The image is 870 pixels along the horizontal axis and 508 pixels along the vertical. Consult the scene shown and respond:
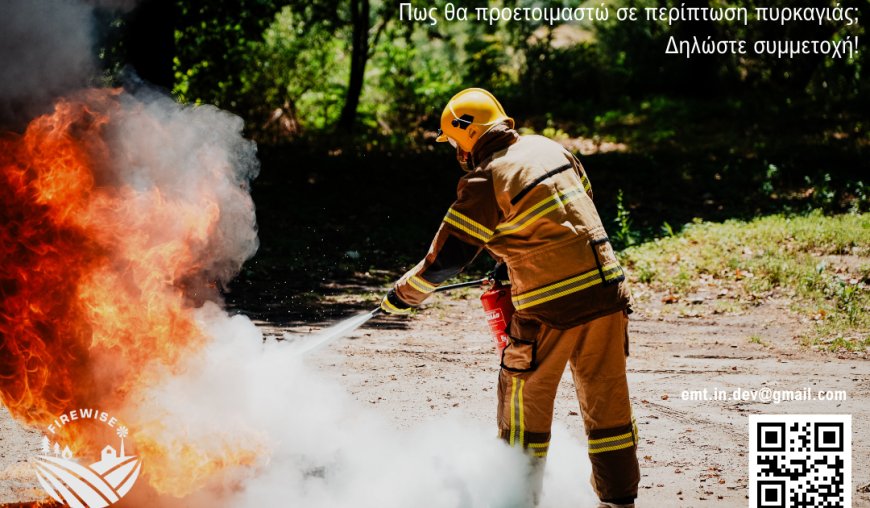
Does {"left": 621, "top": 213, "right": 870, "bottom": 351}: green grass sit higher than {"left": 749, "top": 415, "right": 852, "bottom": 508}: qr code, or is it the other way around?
{"left": 621, "top": 213, "right": 870, "bottom": 351}: green grass

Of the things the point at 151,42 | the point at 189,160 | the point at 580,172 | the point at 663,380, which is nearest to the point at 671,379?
the point at 663,380

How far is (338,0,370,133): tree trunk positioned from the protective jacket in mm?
13017

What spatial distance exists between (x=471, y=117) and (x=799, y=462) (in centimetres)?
265

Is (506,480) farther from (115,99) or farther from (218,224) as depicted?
(115,99)

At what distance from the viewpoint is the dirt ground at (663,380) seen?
4.96m

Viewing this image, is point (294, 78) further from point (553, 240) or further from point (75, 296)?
point (553, 240)

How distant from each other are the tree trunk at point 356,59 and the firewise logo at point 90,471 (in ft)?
42.1

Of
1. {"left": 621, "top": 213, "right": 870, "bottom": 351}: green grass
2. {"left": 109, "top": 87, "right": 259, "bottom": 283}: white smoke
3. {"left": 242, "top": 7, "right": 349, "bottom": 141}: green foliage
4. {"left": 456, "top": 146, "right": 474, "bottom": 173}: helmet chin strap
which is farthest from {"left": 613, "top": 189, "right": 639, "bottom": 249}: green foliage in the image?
{"left": 242, "top": 7, "right": 349, "bottom": 141}: green foliage

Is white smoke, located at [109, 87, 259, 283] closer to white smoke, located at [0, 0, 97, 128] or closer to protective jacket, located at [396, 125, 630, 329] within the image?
white smoke, located at [0, 0, 97, 128]

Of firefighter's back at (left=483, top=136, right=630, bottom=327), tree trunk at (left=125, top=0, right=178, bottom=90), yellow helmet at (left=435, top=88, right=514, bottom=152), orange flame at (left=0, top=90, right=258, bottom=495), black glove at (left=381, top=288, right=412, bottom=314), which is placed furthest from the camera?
tree trunk at (left=125, top=0, right=178, bottom=90)

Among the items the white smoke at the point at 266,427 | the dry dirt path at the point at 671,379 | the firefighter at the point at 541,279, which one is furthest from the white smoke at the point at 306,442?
the dry dirt path at the point at 671,379

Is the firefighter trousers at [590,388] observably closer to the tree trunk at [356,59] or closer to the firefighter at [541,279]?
the firefighter at [541,279]

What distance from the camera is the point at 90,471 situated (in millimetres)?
4656

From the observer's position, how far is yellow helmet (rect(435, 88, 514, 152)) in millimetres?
4305
